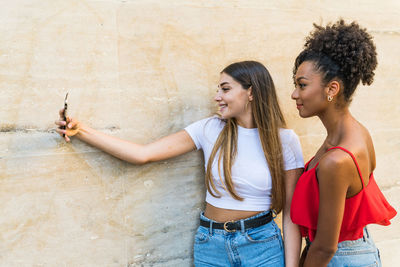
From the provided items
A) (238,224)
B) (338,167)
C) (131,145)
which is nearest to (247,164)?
(238,224)

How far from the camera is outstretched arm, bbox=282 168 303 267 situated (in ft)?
6.69

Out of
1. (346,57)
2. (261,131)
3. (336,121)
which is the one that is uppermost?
(346,57)

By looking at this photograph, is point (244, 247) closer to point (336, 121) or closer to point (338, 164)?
point (338, 164)

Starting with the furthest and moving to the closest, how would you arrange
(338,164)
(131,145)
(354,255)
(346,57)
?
(131,145) → (354,255) → (346,57) → (338,164)

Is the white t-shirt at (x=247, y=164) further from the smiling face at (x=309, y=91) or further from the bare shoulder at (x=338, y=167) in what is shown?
the bare shoulder at (x=338, y=167)

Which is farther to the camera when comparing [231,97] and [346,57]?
[231,97]

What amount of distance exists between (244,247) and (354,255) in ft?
1.86

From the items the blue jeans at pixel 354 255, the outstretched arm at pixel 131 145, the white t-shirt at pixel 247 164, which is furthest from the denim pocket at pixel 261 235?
the outstretched arm at pixel 131 145

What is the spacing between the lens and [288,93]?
2.55 meters

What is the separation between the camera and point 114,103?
214 centimetres

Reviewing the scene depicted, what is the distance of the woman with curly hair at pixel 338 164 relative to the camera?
5.37 ft

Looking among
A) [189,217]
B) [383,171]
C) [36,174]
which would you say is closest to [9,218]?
[36,174]

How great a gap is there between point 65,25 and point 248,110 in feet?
3.83

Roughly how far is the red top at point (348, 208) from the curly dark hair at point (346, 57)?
14.8 inches
